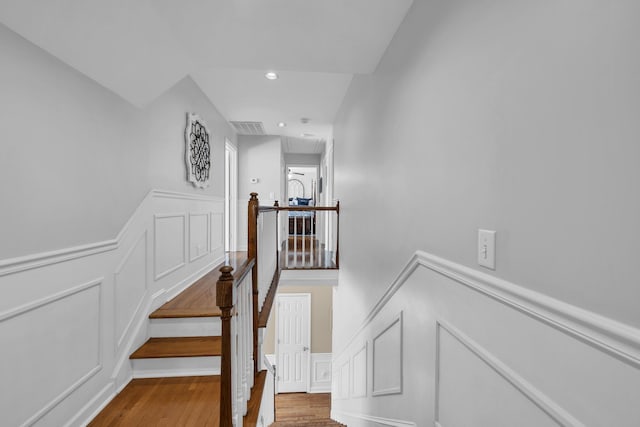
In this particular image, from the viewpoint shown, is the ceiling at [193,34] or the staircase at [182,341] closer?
the ceiling at [193,34]

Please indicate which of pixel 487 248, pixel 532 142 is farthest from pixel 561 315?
pixel 532 142

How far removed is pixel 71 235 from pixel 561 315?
6.80 ft

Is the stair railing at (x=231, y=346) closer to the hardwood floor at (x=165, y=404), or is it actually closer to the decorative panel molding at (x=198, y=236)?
the hardwood floor at (x=165, y=404)

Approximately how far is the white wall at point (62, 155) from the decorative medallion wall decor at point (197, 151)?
0.67 m

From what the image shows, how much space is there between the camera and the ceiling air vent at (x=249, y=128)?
4.99m

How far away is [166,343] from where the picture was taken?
2.39 meters

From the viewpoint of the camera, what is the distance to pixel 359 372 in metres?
2.73

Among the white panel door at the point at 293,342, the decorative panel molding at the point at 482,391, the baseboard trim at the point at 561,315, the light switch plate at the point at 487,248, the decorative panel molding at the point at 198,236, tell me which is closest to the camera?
the baseboard trim at the point at 561,315

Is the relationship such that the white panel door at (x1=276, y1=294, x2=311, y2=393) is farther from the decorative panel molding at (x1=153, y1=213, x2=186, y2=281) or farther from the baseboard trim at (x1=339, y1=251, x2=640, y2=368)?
the baseboard trim at (x1=339, y1=251, x2=640, y2=368)

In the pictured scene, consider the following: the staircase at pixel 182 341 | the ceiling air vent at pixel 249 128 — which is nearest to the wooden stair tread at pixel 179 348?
the staircase at pixel 182 341

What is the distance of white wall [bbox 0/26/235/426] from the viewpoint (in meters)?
1.32

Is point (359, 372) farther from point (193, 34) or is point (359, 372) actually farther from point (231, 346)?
point (193, 34)

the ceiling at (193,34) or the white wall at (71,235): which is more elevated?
the ceiling at (193,34)

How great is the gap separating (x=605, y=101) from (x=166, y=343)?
2.77 meters
